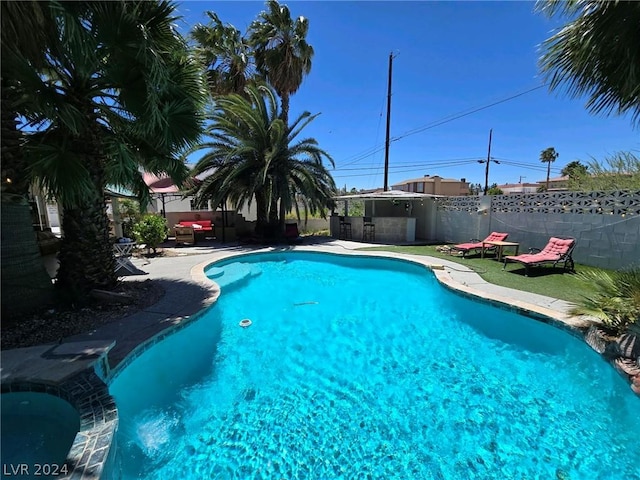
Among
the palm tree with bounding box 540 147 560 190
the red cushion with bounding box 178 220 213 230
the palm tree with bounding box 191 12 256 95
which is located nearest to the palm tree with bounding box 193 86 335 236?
the red cushion with bounding box 178 220 213 230

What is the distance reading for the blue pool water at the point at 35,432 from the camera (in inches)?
97.2

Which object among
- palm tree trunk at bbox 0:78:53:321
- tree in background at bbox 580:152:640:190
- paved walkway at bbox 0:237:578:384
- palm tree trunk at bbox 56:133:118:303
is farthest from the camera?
tree in background at bbox 580:152:640:190

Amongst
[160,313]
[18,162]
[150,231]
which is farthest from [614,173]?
[150,231]

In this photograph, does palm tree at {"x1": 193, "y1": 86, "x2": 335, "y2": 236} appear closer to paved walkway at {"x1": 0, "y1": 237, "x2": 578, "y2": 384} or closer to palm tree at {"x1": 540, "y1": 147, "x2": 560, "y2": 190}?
paved walkway at {"x1": 0, "y1": 237, "x2": 578, "y2": 384}

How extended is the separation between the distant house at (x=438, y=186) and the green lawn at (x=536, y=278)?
40.9 meters

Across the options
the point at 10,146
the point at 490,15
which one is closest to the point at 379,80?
the point at 490,15

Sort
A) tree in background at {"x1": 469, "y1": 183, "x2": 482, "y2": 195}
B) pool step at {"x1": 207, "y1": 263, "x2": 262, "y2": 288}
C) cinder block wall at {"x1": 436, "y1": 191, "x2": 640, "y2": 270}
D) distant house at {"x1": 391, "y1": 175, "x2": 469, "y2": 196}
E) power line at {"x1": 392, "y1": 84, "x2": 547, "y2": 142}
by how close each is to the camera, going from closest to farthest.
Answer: cinder block wall at {"x1": 436, "y1": 191, "x2": 640, "y2": 270}, pool step at {"x1": 207, "y1": 263, "x2": 262, "y2": 288}, power line at {"x1": 392, "y1": 84, "x2": 547, "y2": 142}, distant house at {"x1": 391, "y1": 175, "x2": 469, "y2": 196}, tree in background at {"x1": 469, "y1": 183, "x2": 482, "y2": 195}

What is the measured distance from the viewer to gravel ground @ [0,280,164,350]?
4145mm

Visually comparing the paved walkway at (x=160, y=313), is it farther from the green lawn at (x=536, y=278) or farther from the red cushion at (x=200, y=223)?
the red cushion at (x=200, y=223)

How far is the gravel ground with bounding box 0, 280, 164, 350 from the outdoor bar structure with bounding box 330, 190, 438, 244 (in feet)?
37.8

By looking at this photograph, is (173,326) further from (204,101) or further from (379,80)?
(379,80)

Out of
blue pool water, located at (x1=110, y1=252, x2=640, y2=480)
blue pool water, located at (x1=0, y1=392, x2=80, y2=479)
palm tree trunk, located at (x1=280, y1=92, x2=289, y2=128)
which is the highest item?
palm tree trunk, located at (x1=280, y1=92, x2=289, y2=128)

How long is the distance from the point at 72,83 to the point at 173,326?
4.73 m

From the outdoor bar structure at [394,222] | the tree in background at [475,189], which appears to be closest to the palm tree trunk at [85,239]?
the outdoor bar structure at [394,222]
